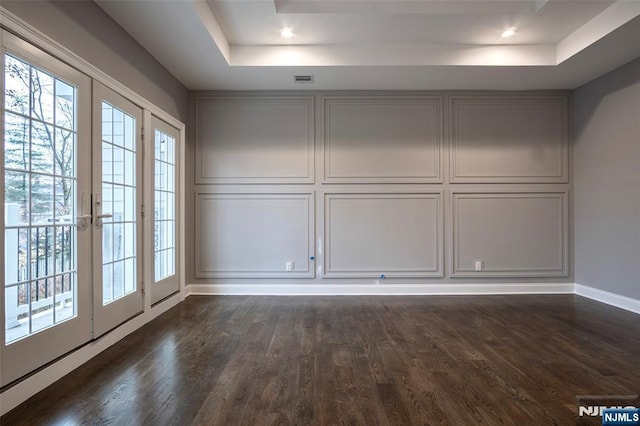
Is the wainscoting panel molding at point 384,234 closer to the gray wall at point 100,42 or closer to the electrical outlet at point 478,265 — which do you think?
the electrical outlet at point 478,265

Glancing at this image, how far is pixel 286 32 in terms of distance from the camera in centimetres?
330

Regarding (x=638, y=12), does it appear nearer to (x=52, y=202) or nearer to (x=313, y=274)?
(x=313, y=274)

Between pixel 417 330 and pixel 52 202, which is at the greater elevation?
pixel 52 202

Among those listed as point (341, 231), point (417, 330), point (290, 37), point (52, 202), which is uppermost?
point (290, 37)

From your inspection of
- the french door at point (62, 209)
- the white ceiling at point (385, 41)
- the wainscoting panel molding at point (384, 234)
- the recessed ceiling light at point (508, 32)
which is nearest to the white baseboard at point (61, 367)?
the french door at point (62, 209)

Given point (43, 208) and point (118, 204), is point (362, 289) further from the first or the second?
point (43, 208)

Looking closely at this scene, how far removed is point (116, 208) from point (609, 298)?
17.0 ft

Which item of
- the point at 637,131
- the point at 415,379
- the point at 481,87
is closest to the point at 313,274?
the point at 415,379

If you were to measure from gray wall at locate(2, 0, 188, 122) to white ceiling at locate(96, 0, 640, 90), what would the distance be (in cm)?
11

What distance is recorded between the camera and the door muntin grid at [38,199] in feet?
6.02

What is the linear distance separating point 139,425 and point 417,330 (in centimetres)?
220

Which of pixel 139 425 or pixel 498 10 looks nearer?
pixel 139 425

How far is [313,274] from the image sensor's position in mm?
4320

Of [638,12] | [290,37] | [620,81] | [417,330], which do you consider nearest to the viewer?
[638,12]
